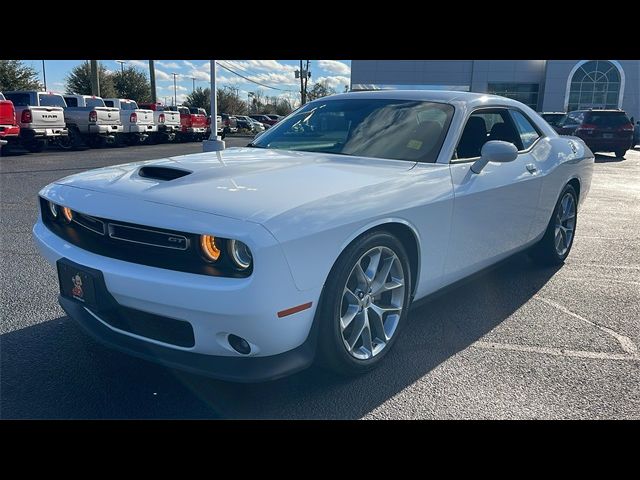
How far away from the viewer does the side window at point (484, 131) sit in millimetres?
3702

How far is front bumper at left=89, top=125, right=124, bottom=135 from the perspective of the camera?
19.7 meters

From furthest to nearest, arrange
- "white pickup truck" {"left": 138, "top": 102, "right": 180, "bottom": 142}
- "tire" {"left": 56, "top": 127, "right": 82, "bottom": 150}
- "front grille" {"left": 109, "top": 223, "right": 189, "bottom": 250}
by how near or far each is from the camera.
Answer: "white pickup truck" {"left": 138, "top": 102, "right": 180, "bottom": 142} < "tire" {"left": 56, "top": 127, "right": 82, "bottom": 150} < "front grille" {"left": 109, "top": 223, "right": 189, "bottom": 250}

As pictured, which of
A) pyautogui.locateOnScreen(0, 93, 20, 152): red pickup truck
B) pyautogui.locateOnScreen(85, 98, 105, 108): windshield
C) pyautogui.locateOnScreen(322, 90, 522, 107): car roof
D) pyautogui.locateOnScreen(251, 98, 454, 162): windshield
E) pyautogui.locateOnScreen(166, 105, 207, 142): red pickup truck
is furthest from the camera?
pyautogui.locateOnScreen(166, 105, 207, 142): red pickup truck

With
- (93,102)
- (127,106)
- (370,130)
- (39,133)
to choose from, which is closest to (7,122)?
(39,133)

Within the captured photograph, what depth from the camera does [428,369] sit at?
3061 millimetres

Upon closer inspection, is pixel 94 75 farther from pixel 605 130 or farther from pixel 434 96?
pixel 434 96

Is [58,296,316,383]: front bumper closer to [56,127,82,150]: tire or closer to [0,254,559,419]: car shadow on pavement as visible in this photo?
[0,254,559,419]: car shadow on pavement

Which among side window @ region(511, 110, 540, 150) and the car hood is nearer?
the car hood

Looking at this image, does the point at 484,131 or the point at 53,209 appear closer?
the point at 53,209

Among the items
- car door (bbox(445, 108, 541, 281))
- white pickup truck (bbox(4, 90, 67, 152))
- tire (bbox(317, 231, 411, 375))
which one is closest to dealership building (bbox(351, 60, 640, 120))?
white pickup truck (bbox(4, 90, 67, 152))

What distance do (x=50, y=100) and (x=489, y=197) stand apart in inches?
756

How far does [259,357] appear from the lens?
2.40 metres
